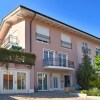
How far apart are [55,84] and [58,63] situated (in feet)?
10.4

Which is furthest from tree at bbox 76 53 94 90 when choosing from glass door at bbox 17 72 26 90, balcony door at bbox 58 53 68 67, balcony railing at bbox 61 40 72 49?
glass door at bbox 17 72 26 90

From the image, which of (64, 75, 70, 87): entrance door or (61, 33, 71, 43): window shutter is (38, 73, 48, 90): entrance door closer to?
(64, 75, 70, 87): entrance door

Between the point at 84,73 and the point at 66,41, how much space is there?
19.1ft

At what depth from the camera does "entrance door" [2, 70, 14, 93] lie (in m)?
23.6

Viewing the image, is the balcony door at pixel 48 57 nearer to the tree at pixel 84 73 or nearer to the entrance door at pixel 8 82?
the tree at pixel 84 73

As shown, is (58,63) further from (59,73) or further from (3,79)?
(3,79)

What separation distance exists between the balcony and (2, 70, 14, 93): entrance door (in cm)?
629

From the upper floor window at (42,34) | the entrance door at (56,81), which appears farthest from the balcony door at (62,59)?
the upper floor window at (42,34)

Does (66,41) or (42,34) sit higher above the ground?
(42,34)

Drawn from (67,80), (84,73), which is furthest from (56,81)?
(84,73)

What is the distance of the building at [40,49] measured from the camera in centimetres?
2498

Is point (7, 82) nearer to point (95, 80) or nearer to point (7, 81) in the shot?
point (7, 81)

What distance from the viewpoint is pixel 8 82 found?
78.8 feet

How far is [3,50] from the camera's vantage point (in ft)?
78.0
